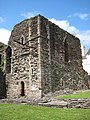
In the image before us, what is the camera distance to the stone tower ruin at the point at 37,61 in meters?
19.7

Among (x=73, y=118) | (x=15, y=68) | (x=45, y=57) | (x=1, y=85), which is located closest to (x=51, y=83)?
(x=45, y=57)

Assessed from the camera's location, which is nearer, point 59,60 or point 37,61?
point 37,61

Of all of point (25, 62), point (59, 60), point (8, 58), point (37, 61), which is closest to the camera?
point (37, 61)

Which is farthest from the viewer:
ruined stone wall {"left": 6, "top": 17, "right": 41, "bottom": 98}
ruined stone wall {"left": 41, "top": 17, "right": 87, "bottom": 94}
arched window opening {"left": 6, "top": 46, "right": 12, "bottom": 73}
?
arched window opening {"left": 6, "top": 46, "right": 12, "bottom": 73}

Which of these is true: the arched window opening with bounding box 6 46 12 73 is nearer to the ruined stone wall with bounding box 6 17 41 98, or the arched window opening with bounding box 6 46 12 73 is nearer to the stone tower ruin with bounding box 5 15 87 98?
the stone tower ruin with bounding box 5 15 87 98

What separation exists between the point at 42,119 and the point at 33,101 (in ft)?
19.0

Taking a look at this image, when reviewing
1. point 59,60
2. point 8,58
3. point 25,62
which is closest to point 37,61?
point 25,62

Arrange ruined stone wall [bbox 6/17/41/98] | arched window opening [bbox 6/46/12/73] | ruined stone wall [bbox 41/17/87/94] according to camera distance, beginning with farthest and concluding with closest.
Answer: arched window opening [bbox 6/46/12/73]
ruined stone wall [bbox 41/17/87/94]
ruined stone wall [bbox 6/17/41/98]

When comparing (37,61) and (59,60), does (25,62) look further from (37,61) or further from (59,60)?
(59,60)

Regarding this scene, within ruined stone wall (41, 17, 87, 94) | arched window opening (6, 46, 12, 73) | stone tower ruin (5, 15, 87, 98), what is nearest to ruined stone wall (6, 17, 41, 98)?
stone tower ruin (5, 15, 87, 98)

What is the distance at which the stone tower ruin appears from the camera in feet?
64.6

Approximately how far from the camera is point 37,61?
1983cm

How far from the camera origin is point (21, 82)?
68.0 feet

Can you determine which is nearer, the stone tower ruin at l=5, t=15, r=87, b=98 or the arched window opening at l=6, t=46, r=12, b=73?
the stone tower ruin at l=5, t=15, r=87, b=98
